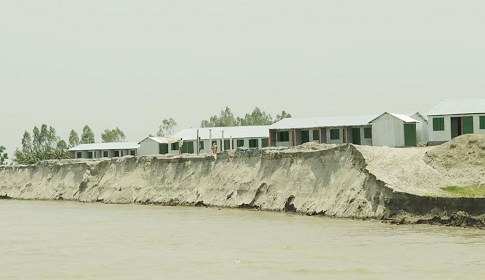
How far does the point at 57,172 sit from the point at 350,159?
31.3m

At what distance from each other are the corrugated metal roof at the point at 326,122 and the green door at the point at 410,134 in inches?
153

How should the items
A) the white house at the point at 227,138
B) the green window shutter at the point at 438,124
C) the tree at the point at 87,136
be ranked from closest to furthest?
the green window shutter at the point at 438,124 → the white house at the point at 227,138 → the tree at the point at 87,136

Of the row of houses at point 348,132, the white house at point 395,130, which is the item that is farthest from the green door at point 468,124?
the white house at point 395,130

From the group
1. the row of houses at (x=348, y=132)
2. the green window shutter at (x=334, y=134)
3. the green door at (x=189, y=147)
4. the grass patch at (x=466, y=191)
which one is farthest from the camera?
the green door at (x=189, y=147)

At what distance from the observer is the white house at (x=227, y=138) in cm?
7494

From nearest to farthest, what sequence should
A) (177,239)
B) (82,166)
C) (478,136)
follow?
(177,239) → (478,136) → (82,166)

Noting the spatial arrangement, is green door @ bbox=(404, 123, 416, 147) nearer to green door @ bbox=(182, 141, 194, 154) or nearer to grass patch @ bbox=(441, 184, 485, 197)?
green door @ bbox=(182, 141, 194, 154)

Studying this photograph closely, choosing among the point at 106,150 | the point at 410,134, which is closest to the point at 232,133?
the point at 106,150

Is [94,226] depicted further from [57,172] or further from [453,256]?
[57,172]

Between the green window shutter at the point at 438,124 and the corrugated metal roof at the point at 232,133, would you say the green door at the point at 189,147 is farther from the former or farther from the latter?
the green window shutter at the point at 438,124

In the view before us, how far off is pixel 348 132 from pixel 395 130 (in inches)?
226

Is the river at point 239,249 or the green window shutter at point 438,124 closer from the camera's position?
the river at point 239,249

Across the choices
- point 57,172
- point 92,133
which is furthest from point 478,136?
point 92,133

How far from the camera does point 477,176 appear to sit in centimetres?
2939
